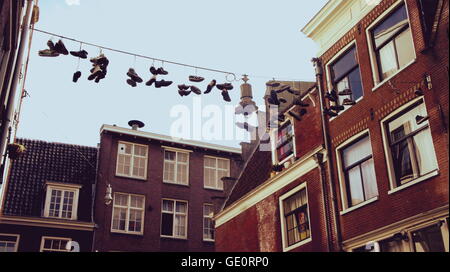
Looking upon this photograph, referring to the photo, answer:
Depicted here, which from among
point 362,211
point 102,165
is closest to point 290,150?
point 362,211

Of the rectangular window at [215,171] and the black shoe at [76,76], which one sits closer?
the black shoe at [76,76]

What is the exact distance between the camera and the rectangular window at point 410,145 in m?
11.4

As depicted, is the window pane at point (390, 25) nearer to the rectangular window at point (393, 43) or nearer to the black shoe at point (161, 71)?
the rectangular window at point (393, 43)

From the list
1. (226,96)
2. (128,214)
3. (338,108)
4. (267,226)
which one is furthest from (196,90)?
(128,214)

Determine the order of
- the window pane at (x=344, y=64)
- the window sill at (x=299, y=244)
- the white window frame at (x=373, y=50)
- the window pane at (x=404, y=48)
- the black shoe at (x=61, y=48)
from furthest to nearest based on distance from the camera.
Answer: the window sill at (x=299, y=244) → the window pane at (x=344, y=64) → the white window frame at (x=373, y=50) → the window pane at (x=404, y=48) → the black shoe at (x=61, y=48)

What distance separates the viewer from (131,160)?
86.6 ft

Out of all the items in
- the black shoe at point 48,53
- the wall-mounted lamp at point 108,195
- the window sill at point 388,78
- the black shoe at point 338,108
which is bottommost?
the black shoe at point 48,53

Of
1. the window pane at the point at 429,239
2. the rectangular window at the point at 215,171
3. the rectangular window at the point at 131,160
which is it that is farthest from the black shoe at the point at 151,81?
the rectangular window at the point at 215,171

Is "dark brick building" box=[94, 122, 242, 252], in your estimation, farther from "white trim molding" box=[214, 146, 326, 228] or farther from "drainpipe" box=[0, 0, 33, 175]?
"drainpipe" box=[0, 0, 33, 175]

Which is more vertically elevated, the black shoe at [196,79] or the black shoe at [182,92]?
the black shoe at [196,79]

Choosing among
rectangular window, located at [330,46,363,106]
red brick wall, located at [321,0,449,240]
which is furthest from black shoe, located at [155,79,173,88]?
red brick wall, located at [321,0,449,240]

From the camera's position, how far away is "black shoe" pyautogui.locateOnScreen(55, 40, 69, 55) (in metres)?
10.2

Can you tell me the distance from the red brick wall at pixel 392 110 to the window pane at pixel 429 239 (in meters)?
0.43

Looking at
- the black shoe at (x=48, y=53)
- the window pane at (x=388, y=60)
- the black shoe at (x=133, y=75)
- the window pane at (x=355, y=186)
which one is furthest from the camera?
the window pane at (x=355, y=186)
